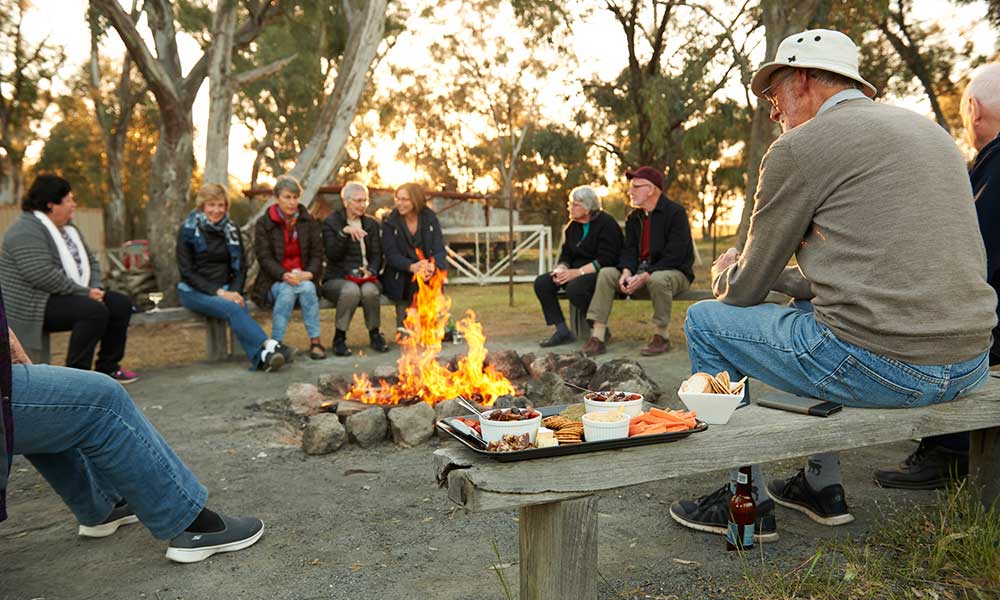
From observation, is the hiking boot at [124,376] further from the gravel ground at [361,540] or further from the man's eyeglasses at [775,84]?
the man's eyeglasses at [775,84]

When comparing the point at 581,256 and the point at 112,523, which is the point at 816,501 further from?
the point at 581,256

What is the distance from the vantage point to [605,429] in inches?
88.0

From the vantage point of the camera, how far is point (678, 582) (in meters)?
2.73

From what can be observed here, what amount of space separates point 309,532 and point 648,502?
1.54m

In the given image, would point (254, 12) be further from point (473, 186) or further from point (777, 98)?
point (473, 186)

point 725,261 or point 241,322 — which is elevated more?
point 725,261

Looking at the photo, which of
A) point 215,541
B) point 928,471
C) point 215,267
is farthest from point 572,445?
point 215,267

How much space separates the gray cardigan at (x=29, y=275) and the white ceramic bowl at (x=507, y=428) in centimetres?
520

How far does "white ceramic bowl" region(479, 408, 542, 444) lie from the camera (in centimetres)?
222

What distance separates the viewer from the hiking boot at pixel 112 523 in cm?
333

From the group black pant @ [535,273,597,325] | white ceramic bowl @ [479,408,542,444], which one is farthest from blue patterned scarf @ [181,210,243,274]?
white ceramic bowl @ [479,408,542,444]

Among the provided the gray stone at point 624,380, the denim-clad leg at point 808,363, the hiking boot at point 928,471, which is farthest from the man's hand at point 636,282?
the denim-clad leg at point 808,363

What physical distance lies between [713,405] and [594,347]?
16.4 ft

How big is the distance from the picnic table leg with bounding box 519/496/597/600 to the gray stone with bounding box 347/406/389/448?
8.54 feet
